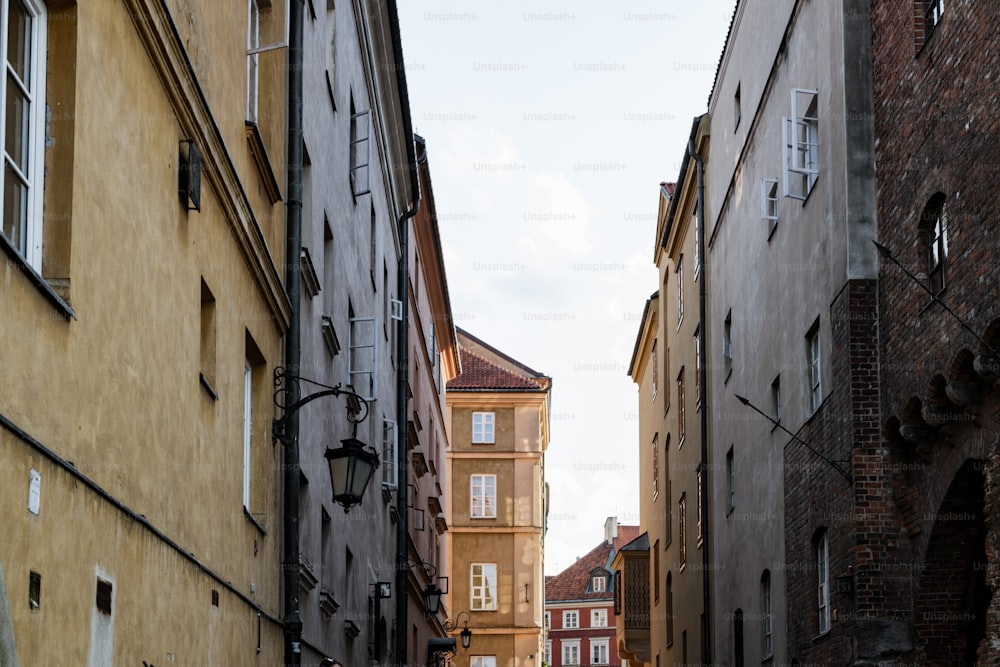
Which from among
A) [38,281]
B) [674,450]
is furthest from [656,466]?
[38,281]

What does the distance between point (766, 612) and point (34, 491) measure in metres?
17.7

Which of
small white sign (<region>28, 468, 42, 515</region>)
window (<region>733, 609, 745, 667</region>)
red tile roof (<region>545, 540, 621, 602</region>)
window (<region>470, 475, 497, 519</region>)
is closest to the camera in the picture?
small white sign (<region>28, 468, 42, 515</region>)

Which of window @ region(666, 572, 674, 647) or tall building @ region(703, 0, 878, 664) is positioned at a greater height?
tall building @ region(703, 0, 878, 664)

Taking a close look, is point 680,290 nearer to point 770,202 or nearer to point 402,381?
point 402,381

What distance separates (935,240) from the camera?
14.5 metres

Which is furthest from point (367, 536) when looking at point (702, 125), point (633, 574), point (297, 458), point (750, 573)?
point (633, 574)

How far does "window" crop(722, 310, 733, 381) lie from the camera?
2664cm

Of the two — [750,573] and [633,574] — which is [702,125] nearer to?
[750,573]

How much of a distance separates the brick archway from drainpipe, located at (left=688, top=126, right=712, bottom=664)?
12897 mm

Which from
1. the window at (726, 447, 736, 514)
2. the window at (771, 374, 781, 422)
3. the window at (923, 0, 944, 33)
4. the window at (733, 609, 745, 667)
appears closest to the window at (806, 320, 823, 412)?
the window at (771, 374, 781, 422)

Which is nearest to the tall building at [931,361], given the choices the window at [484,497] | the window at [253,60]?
the window at [253,60]

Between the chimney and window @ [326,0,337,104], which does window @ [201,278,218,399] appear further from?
the chimney

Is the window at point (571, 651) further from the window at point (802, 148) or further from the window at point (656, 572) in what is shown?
the window at point (802, 148)

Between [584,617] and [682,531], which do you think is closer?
[682,531]
